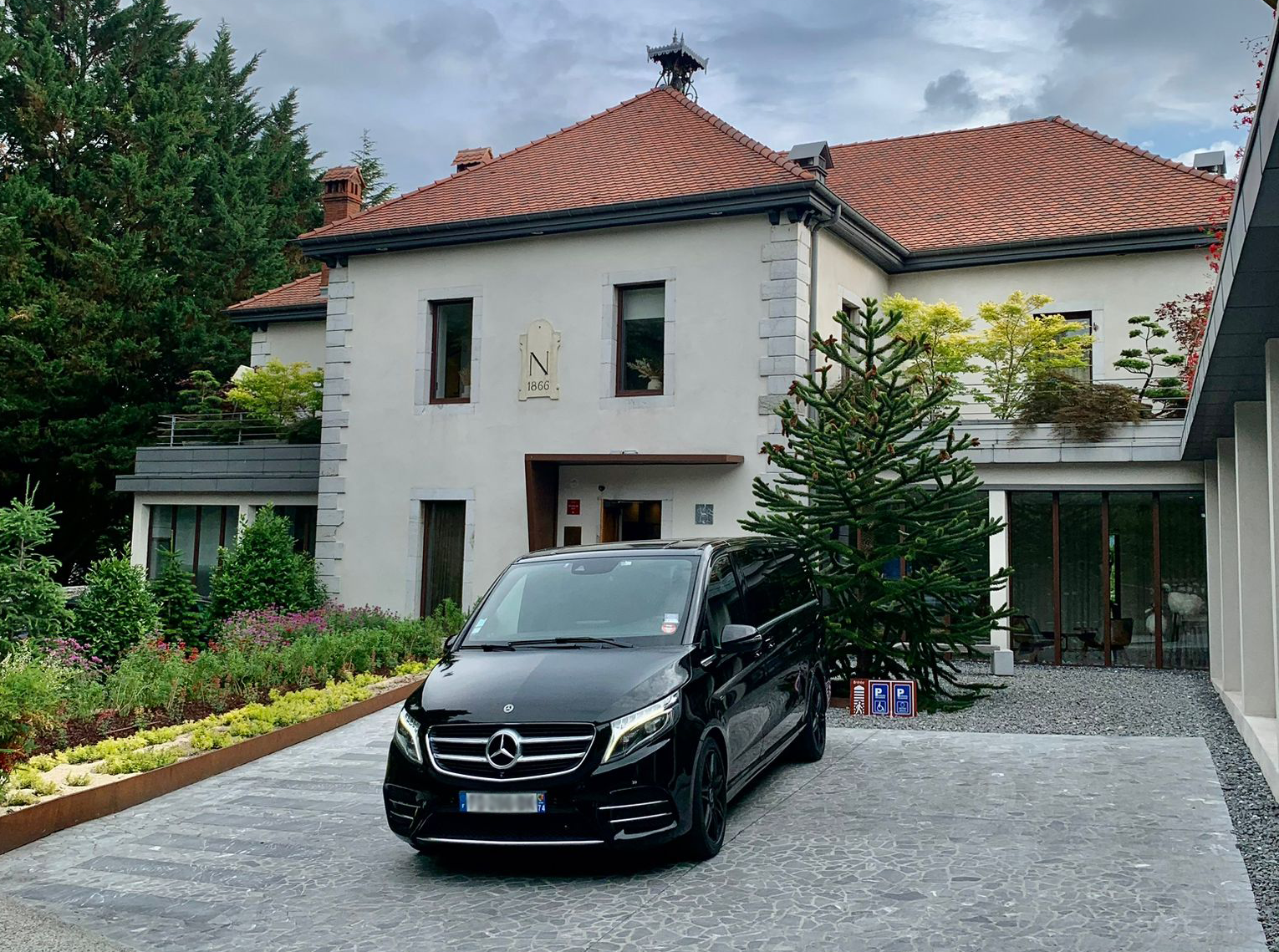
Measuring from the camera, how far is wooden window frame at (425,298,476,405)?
20.2m

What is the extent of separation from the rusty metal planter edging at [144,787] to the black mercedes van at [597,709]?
2782 millimetres

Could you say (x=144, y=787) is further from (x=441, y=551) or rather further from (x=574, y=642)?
(x=441, y=551)

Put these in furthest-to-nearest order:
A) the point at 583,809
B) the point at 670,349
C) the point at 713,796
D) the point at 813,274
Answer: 1. the point at 670,349
2. the point at 813,274
3. the point at 713,796
4. the point at 583,809

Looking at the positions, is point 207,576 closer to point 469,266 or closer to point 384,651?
point 469,266

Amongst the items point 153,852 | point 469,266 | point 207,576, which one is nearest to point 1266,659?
point 153,852

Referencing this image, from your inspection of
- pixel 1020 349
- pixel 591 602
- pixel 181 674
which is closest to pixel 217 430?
pixel 181 674

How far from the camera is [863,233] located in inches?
767

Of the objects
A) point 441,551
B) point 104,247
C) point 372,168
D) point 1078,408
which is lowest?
point 441,551

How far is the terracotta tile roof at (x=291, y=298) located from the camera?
26469mm

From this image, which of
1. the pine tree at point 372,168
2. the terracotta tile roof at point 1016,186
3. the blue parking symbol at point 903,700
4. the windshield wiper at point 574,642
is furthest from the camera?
the pine tree at point 372,168

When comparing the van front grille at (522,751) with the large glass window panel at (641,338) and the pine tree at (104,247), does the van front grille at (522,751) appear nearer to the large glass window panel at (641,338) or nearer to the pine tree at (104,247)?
the large glass window panel at (641,338)

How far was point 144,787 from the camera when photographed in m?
9.19

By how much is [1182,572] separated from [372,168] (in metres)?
43.4

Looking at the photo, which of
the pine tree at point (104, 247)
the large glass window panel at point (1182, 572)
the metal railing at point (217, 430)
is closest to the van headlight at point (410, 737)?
the large glass window panel at point (1182, 572)
